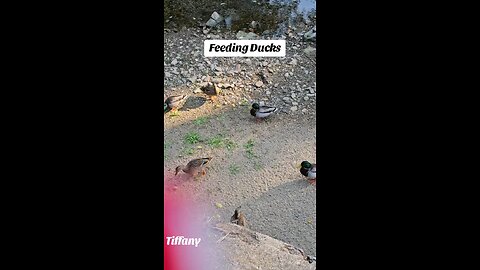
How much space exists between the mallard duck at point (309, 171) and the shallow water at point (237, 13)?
1.92 ft

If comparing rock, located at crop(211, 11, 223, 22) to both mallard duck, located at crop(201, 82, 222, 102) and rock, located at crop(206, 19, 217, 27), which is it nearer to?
rock, located at crop(206, 19, 217, 27)

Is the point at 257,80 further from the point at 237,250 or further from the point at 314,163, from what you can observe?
the point at 237,250

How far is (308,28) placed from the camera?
10.9 feet

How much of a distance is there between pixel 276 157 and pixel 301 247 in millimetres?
391

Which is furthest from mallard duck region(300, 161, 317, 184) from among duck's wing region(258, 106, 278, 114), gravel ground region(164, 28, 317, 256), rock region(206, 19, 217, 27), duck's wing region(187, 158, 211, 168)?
rock region(206, 19, 217, 27)

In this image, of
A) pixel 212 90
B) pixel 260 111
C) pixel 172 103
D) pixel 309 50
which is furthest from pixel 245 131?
pixel 309 50

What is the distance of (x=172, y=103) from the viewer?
3299 millimetres

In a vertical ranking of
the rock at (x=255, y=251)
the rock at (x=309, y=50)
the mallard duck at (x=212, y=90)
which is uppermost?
the rock at (x=309, y=50)

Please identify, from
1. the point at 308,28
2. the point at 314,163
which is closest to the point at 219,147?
the point at 314,163

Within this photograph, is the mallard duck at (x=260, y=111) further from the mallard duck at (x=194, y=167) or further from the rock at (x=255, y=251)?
the rock at (x=255, y=251)

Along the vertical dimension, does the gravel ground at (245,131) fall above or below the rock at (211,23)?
below

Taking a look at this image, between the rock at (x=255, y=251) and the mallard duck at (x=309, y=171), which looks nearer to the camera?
the rock at (x=255, y=251)

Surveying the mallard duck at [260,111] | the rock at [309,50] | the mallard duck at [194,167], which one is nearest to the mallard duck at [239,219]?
the mallard duck at [194,167]

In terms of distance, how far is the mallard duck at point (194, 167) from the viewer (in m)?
3.25
